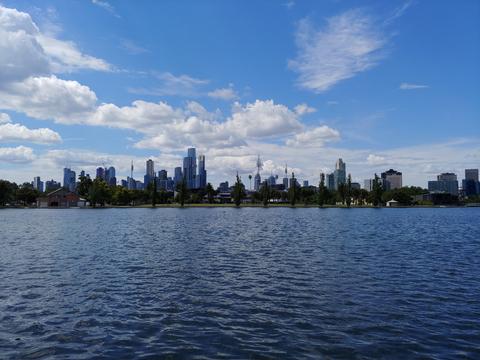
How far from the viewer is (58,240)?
177 ft

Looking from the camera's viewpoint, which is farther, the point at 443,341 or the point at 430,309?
the point at 430,309

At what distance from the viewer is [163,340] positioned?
51.6ft

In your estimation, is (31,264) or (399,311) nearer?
(399,311)

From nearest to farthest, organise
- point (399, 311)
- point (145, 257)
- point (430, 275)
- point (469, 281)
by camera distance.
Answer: point (399, 311)
point (469, 281)
point (430, 275)
point (145, 257)

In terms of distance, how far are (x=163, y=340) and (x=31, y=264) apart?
922 inches

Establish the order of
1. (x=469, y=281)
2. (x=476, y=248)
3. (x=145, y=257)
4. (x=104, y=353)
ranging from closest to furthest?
(x=104, y=353), (x=469, y=281), (x=145, y=257), (x=476, y=248)

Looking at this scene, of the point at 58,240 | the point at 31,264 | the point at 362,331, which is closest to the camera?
the point at 362,331

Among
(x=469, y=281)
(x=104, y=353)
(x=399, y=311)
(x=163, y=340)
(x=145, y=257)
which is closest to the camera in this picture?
(x=104, y=353)

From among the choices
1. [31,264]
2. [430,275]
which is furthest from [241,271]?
[31,264]

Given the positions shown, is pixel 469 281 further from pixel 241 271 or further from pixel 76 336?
pixel 76 336

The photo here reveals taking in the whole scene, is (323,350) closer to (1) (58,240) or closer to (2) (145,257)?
(2) (145,257)

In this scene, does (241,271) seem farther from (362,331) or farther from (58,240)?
(58,240)

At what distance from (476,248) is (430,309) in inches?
1287

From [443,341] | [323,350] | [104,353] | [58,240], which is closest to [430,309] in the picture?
[443,341]
